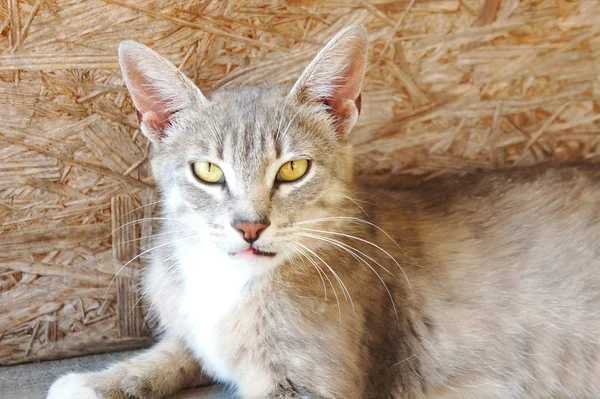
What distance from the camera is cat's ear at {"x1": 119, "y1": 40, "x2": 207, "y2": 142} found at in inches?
81.8

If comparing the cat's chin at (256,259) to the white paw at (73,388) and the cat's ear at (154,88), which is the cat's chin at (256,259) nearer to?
the cat's ear at (154,88)

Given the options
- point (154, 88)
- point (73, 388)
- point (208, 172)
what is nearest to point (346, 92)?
point (208, 172)

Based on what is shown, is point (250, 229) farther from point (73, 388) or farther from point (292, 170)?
point (73, 388)

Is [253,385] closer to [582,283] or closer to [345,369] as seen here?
[345,369]

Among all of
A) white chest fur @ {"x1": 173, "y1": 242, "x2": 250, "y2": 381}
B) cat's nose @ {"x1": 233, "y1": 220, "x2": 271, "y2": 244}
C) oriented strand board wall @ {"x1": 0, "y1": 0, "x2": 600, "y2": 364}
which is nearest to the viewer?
cat's nose @ {"x1": 233, "y1": 220, "x2": 271, "y2": 244}

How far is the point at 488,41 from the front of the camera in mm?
Result: 2711

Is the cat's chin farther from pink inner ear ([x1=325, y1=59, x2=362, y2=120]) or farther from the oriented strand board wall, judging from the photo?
the oriented strand board wall

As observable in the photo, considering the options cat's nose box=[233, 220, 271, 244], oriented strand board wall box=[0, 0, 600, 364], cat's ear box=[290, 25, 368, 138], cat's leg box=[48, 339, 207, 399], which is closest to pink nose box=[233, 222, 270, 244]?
cat's nose box=[233, 220, 271, 244]

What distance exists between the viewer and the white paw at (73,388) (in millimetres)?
2113

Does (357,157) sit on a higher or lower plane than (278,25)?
lower

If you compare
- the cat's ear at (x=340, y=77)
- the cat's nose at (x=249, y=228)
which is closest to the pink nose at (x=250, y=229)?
the cat's nose at (x=249, y=228)

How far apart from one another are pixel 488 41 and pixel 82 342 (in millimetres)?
2084

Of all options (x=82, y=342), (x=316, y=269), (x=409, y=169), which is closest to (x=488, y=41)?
(x=409, y=169)

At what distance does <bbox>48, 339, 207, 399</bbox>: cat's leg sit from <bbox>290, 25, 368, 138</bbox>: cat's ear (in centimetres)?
102
